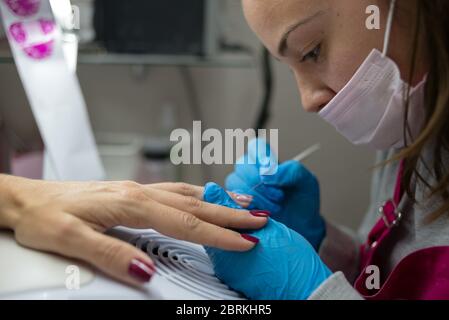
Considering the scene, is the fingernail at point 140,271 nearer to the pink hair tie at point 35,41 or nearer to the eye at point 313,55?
the eye at point 313,55

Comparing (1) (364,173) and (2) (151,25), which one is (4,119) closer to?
(2) (151,25)

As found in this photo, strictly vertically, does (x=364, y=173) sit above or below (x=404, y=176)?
below

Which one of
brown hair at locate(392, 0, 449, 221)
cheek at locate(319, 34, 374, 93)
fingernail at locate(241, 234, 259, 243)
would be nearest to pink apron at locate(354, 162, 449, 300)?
brown hair at locate(392, 0, 449, 221)

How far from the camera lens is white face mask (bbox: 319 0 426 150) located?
0.68 metres

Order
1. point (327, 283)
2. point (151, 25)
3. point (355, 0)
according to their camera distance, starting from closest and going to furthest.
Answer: point (327, 283) → point (355, 0) → point (151, 25)

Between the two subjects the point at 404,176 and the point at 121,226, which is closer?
the point at 121,226

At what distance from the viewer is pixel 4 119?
113 centimetres

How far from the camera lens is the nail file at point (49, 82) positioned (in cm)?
80

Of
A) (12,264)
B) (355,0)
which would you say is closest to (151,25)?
(355,0)

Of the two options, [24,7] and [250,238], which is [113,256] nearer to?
[250,238]

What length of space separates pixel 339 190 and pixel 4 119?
795 millimetres

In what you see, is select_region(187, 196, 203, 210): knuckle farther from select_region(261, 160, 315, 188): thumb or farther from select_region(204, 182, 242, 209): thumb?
select_region(261, 160, 315, 188): thumb

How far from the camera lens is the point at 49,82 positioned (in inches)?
32.7

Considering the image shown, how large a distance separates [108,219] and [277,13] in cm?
36
